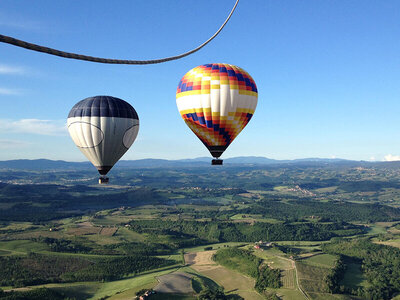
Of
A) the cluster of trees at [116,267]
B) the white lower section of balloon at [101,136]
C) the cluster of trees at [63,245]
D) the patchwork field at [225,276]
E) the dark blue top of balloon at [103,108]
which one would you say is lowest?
the patchwork field at [225,276]

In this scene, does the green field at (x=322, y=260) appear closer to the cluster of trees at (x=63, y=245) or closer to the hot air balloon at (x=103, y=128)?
the cluster of trees at (x=63, y=245)

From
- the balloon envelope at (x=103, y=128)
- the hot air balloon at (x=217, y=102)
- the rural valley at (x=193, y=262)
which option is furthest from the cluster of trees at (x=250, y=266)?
the balloon envelope at (x=103, y=128)

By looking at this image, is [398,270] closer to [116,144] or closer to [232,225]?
[232,225]

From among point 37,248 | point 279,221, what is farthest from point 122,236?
point 279,221

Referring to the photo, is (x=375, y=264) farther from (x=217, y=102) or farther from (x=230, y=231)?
(x=217, y=102)

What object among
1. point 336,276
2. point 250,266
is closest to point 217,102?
point 336,276

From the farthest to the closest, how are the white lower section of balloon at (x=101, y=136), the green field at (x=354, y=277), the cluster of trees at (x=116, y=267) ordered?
the cluster of trees at (x=116, y=267) < the green field at (x=354, y=277) < the white lower section of balloon at (x=101, y=136)
